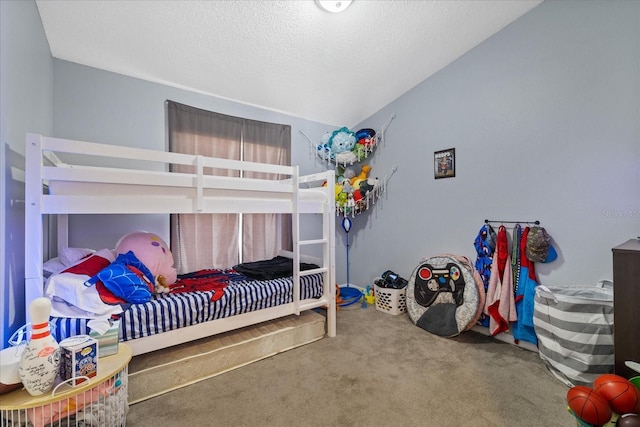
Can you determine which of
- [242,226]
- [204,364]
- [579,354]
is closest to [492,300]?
[579,354]

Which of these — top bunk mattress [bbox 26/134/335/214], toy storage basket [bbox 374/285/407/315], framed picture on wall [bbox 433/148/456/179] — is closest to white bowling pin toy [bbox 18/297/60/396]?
top bunk mattress [bbox 26/134/335/214]

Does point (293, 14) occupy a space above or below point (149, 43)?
above

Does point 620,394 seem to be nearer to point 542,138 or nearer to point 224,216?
point 542,138

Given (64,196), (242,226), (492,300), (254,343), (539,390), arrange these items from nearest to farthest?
(64,196) < (539,390) < (254,343) < (492,300) < (242,226)

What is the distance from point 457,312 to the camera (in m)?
2.44

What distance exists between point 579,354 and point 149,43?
12.7ft

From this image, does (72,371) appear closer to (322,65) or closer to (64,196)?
(64,196)

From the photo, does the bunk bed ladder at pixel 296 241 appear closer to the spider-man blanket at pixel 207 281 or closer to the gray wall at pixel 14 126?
the spider-man blanket at pixel 207 281

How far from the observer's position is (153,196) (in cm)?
165

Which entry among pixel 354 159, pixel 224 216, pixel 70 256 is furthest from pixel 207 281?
pixel 354 159

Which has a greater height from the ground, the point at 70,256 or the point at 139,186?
the point at 139,186

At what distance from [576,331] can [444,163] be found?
5.68 ft

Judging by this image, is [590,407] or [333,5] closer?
[590,407]

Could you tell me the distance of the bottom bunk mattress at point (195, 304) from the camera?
1.51 meters
